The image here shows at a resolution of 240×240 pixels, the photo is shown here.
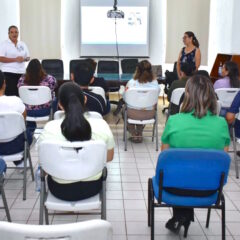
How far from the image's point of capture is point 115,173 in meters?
4.30

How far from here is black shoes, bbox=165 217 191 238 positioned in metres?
2.82

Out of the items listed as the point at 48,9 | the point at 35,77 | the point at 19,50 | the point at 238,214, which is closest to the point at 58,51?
the point at 48,9

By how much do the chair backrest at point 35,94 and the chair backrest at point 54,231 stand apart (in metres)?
3.85

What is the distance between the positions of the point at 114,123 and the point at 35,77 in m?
1.92

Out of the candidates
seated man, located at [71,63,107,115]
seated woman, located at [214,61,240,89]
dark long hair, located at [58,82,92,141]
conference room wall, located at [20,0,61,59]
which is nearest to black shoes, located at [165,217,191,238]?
dark long hair, located at [58,82,92,141]

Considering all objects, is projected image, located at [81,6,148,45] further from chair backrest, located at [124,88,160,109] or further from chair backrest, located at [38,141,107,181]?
chair backrest, located at [38,141,107,181]

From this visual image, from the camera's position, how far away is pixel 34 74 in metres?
5.20

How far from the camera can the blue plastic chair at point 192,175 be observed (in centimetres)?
224

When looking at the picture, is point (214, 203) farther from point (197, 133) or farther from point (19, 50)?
point (19, 50)

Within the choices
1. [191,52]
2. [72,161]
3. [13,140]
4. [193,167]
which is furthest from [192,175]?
[191,52]

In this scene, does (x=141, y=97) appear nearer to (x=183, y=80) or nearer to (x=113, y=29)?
(x=183, y=80)

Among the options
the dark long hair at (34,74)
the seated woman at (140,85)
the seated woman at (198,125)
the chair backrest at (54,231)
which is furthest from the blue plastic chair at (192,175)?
the dark long hair at (34,74)

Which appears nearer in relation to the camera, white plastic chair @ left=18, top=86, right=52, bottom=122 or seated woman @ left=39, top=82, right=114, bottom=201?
seated woman @ left=39, top=82, right=114, bottom=201

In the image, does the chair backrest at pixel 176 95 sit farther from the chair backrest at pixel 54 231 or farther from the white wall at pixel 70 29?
the white wall at pixel 70 29
